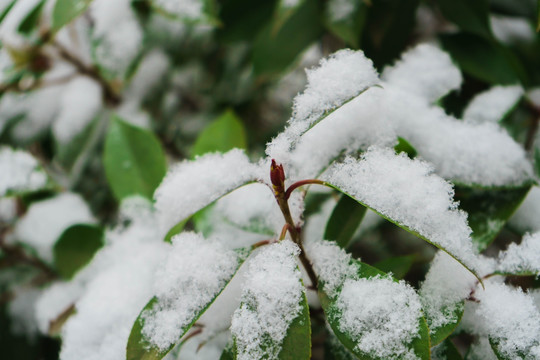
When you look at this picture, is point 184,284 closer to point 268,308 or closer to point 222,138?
point 268,308

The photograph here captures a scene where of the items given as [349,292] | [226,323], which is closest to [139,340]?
[226,323]

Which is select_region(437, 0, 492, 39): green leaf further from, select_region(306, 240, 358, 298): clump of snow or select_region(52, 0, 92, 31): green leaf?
select_region(52, 0, 92, 31): green leaf

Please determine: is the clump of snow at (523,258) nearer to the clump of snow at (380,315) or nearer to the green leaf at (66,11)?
the clump of snow at (380,315)

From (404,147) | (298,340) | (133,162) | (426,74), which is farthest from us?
(133,162)

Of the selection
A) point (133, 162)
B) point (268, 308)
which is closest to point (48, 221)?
point (133, 162)

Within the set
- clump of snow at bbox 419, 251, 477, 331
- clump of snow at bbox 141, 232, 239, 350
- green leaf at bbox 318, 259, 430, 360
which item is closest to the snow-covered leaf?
clump of snow at bbox 141, 232, 239, 350
